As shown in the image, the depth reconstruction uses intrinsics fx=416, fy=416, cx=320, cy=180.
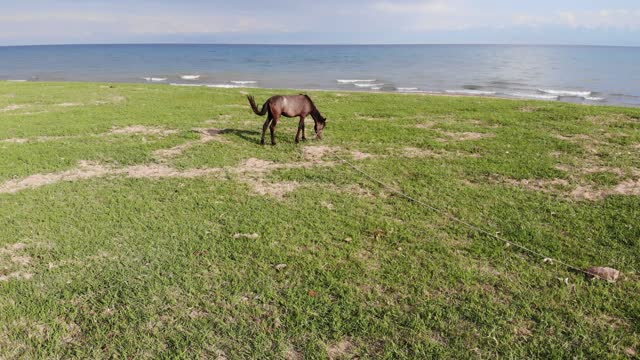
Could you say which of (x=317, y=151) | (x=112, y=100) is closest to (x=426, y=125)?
(x=317, y=151)

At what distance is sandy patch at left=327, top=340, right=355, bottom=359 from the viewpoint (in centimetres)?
404

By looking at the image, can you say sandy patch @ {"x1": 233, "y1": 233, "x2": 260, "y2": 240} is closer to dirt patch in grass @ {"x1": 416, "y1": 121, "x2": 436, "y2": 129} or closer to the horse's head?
the horse's head

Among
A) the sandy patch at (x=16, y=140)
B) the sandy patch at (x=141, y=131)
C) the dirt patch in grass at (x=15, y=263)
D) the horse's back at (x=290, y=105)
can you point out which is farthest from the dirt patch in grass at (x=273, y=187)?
the sandy patch at (x=16, y=140)

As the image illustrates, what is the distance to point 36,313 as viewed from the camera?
4582 millimetres

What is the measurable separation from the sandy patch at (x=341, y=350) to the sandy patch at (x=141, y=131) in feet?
32.9

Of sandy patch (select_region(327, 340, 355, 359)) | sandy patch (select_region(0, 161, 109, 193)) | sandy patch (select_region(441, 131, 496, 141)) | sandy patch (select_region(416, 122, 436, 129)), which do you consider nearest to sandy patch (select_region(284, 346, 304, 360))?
sandy patch (select_region(327, 340, 355, 359))

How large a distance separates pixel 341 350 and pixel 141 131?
1095cm

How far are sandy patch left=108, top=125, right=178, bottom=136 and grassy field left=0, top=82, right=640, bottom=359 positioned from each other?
28.9 inches

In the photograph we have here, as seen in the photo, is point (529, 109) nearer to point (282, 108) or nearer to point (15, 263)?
point (282, 108)

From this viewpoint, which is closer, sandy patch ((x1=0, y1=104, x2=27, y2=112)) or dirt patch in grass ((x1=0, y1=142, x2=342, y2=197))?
dirt patch in grass ((x1=0, y1=142, x2=342, y2=197))

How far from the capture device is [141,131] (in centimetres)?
1288

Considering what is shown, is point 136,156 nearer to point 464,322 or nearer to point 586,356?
point 464,322

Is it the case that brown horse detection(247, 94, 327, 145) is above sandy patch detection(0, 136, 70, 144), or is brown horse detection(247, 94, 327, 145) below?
above

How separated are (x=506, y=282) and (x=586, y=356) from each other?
1.25m
